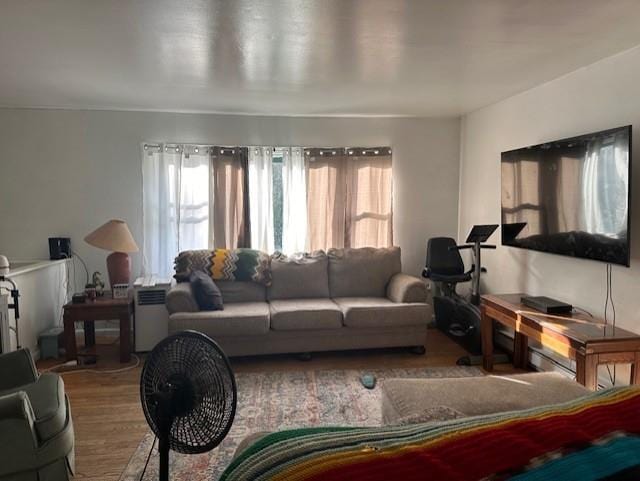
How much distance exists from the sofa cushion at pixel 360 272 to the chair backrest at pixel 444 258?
0.37m

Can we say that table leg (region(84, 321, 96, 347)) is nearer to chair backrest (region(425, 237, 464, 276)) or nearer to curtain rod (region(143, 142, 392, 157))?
curtain rod (region(143, 142, 392, 157))

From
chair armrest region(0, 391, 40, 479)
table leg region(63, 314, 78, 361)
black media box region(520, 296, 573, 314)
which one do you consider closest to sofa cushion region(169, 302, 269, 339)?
table leg region(63, 314, 78, 361)

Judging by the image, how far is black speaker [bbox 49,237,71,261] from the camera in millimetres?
4383

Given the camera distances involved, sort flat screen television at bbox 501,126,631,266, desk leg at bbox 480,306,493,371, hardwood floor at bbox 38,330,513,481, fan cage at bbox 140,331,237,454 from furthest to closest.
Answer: desk leg at bbox 480,306,493,371, flat screen television at bbox 501,126,631,266, hardwood floor at bbox 38,330,513,481, fan cage at bbox 140,331,237,454

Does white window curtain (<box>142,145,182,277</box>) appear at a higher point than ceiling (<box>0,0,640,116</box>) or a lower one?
lower

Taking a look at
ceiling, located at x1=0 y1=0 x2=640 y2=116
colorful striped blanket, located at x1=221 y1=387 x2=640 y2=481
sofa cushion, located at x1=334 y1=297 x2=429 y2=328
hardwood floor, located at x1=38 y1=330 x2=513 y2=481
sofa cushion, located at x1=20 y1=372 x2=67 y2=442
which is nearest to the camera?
colorful striped blanket, located at x1=221 y1=387 x2=640 y2=481

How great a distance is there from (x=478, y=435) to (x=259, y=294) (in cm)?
346

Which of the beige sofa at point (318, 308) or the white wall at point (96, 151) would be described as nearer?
the beige sofa at point (318, 308)

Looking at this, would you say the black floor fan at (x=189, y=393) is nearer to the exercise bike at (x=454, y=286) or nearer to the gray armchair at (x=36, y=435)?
the gray armchair at (x=36, y=435)

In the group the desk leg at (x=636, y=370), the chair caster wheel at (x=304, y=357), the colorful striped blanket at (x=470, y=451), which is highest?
the colorful striped blanket at (x=470, y=451)

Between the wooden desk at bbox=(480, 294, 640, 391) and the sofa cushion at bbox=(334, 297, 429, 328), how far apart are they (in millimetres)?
727

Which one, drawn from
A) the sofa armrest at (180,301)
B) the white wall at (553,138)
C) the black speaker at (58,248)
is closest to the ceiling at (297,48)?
the white wall at (553,138)

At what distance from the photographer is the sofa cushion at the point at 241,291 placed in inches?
167

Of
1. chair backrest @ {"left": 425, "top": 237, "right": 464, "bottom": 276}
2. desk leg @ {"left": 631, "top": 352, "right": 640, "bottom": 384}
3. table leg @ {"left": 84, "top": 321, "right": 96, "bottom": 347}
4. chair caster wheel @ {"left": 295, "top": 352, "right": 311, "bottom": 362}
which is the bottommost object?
chair caster wheel @ {"left": 295, "top": 352, "right": 311, "bottom": 362}
